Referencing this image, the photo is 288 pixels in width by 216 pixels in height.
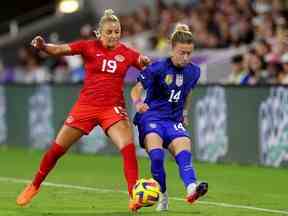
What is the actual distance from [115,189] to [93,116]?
2.82 metres

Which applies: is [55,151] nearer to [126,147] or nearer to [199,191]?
[126,147]

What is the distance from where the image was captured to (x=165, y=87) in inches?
442

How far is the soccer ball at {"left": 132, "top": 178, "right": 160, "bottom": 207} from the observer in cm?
1066

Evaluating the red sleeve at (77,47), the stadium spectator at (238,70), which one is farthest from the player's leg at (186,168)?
the stadium spectator at (238,70)

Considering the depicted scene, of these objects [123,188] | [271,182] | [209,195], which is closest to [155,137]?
[209,195]

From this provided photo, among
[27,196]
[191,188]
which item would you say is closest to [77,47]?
[27,196]

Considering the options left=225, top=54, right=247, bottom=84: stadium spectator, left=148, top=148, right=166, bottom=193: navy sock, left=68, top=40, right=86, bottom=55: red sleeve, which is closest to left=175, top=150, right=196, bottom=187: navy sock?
left=148, top=148, right=166, bottom=193: navy sock

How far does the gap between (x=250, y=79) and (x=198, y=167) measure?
7.32 ft

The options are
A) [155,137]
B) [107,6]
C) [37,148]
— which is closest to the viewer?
[155,137]

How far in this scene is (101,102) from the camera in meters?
11.6

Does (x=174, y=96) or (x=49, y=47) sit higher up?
(x=49, y=47)

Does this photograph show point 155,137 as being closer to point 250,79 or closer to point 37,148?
point 250,79

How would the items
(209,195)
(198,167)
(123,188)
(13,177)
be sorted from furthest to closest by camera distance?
(198,167)
(13,177)
(123,188)
(209,195)

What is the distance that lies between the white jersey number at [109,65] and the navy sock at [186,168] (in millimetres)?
1318
